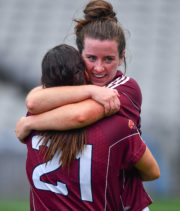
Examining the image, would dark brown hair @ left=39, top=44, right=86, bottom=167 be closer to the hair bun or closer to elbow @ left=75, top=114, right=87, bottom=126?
elbow @ left=75, top=114, right=87, bottom=126

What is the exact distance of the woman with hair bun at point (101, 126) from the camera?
5.90 feet

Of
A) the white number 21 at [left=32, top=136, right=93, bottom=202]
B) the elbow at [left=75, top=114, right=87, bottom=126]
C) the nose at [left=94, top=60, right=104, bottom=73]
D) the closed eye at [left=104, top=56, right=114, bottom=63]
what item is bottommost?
the white number 21 at [left=32, top=136, right=93, bottom=202]

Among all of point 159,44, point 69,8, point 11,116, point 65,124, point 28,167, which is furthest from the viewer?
point 69,8

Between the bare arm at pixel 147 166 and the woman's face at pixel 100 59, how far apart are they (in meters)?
0.45

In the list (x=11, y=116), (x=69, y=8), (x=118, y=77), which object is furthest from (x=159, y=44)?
(x=118, y=77)

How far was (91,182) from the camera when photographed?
5.97 feet

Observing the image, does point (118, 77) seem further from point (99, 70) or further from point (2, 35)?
point (2, 35)

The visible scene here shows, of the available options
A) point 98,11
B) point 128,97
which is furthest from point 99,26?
point 128,97

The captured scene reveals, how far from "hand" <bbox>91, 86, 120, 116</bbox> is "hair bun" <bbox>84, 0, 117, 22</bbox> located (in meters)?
0.49

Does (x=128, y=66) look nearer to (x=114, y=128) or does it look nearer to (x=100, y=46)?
(x=100, y=46)

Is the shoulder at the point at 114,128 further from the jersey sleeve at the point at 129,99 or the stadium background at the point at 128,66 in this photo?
the stadium background at the point at 128,66

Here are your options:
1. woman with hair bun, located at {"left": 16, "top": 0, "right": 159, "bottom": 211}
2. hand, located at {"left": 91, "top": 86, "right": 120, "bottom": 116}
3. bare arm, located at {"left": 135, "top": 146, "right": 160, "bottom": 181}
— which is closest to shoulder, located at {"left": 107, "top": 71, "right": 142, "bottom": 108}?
woman with hair bun, located at {"left": 16, "top": 0, "right": 159, "bottom": 211}

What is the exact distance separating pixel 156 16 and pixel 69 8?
8.90ft

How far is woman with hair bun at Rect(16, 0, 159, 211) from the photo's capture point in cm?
180
